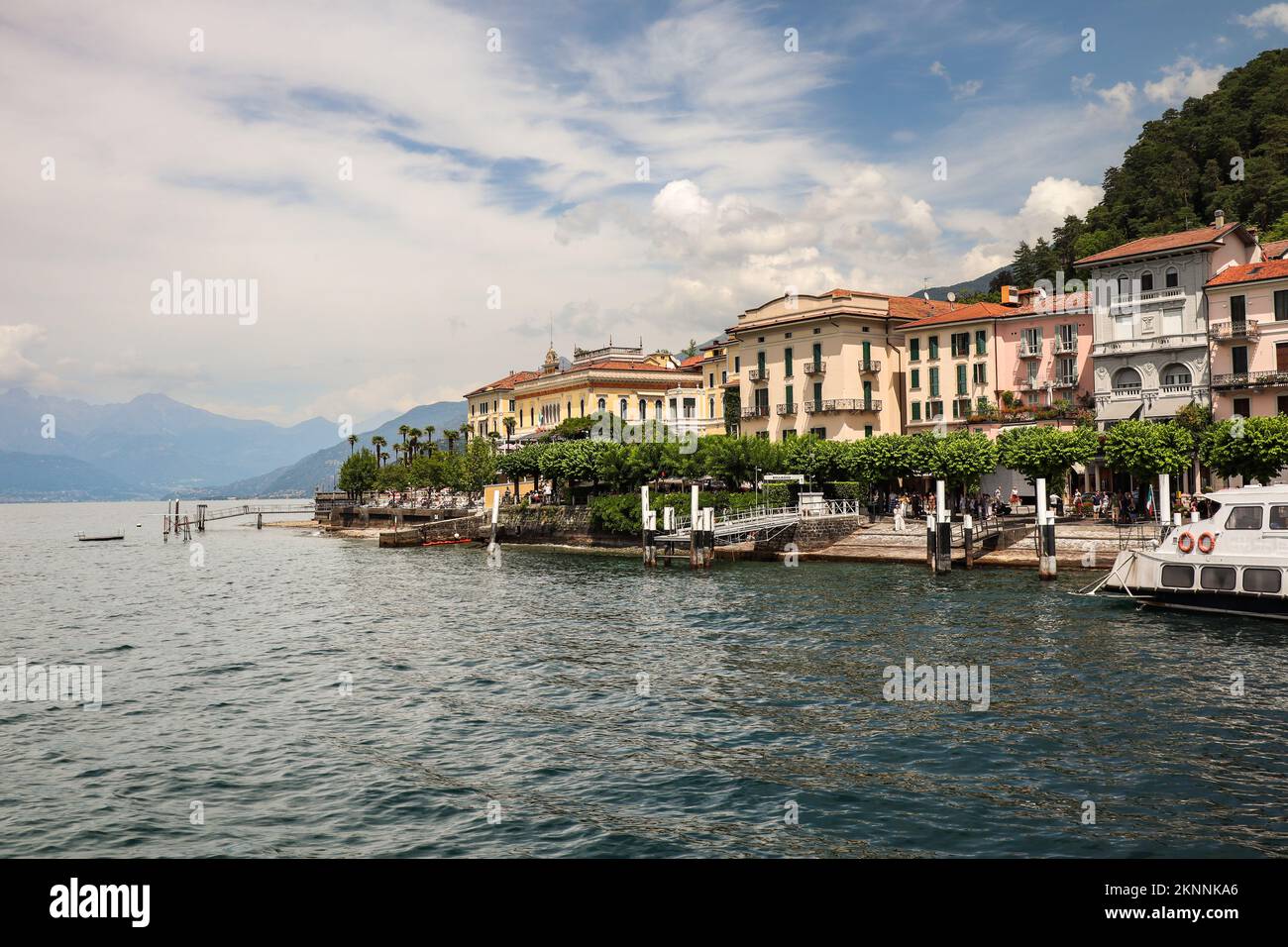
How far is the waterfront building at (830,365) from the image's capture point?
79.9 m

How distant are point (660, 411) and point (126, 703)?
259ft

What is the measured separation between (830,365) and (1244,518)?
47.2m

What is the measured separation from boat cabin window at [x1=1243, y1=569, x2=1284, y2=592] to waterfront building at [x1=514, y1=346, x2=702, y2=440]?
65905mm

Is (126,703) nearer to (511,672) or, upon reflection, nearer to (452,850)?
(511,672)

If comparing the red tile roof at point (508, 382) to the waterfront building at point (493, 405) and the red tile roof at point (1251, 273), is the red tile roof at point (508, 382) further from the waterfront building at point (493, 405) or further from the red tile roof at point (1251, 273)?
the red tile roof at point (1251, 273)

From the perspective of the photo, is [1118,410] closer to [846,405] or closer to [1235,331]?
[1235,331]

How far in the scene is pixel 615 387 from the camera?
102188 mm

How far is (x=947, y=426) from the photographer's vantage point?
Result: 250 feet

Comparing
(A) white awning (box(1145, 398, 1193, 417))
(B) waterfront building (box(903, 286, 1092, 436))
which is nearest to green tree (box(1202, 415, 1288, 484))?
(A) white awning (box(1145, 398, 1193, 417))

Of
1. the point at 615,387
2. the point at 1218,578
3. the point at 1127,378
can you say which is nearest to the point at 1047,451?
the point at 1127,378

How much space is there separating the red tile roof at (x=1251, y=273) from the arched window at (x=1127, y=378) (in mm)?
7208

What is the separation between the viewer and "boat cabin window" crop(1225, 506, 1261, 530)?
114 feet

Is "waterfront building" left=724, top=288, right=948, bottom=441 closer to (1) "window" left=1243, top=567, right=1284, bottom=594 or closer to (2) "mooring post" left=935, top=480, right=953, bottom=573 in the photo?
(2) "mooring post" left=935, top=480, right=953, bottom=573
